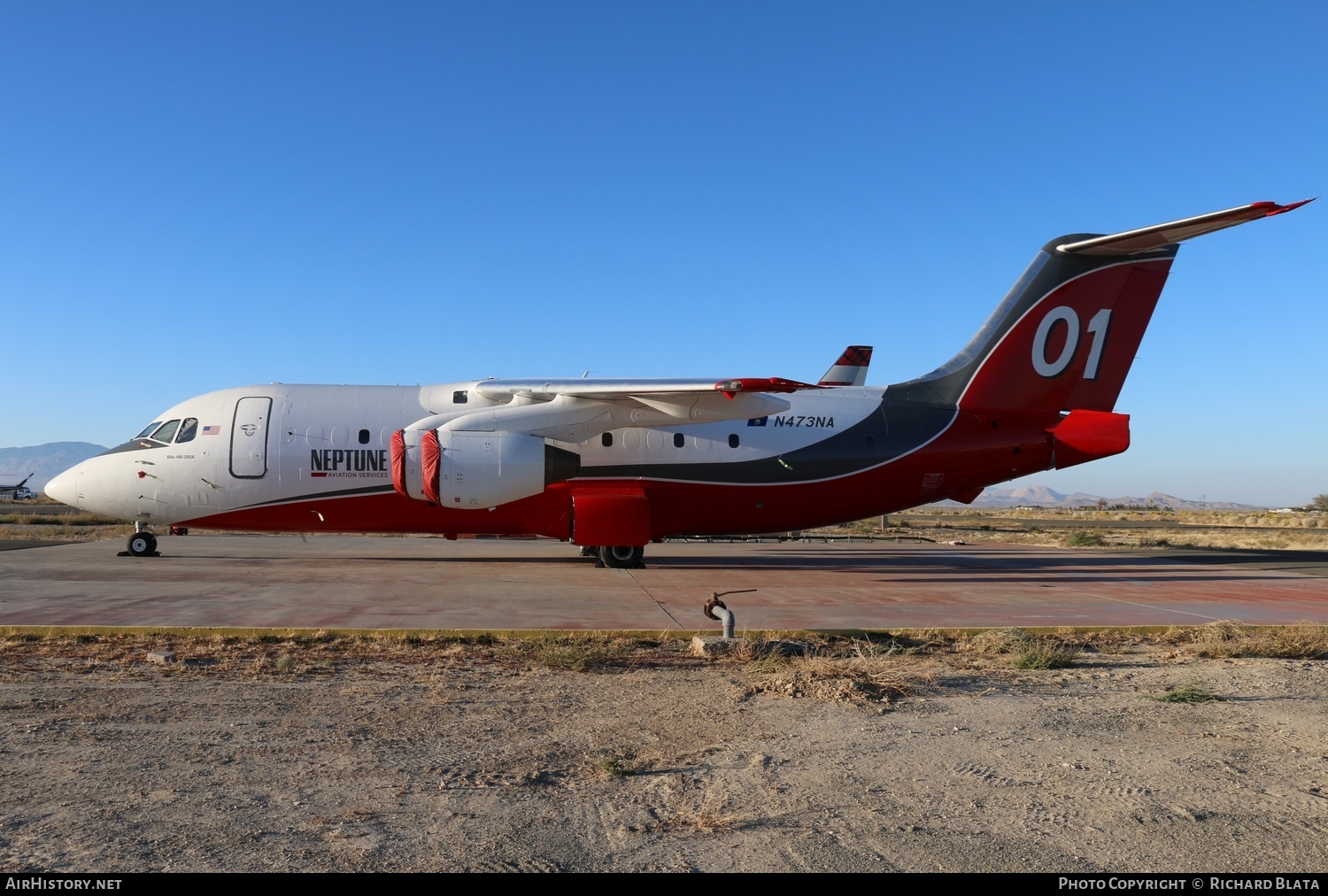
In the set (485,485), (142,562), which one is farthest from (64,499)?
(485,485)

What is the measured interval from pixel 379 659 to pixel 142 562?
1033 centimetres

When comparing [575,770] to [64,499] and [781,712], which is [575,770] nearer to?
[781,712]

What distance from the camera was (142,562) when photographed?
1533 centimetres

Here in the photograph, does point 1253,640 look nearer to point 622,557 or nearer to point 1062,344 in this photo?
point 1062,344

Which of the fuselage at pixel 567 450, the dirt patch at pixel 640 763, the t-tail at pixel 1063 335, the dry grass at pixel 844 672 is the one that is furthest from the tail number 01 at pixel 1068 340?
the dry grass at pixel 844 672

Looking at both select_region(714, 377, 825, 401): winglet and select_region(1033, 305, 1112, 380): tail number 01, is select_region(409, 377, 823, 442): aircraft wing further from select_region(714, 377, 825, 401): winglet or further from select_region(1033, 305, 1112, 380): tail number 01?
select_region(1033, 305, 1112, 380): tail number 01

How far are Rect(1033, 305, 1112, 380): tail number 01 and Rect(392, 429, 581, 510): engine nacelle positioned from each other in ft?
32.7

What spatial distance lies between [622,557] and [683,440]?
2526mm

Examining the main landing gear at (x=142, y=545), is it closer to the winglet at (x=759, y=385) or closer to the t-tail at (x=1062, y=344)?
the winglet at (x=759, y=385)

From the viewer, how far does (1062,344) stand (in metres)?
17.0

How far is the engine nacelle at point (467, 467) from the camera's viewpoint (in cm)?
1414

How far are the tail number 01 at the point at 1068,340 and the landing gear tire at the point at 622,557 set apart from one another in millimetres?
8682

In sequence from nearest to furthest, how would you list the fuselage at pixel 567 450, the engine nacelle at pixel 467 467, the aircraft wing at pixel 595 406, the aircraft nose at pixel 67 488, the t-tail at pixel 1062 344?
1. the engine nacelle at pixel 467 467
2. the aircraft wing at pixel 595 406
3. the fuselage at pixel 567 450
4. the aircraft nose at pixel 67 488
5. the t-tail at pixel 1062 344

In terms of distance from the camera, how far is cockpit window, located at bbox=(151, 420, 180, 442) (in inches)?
641
